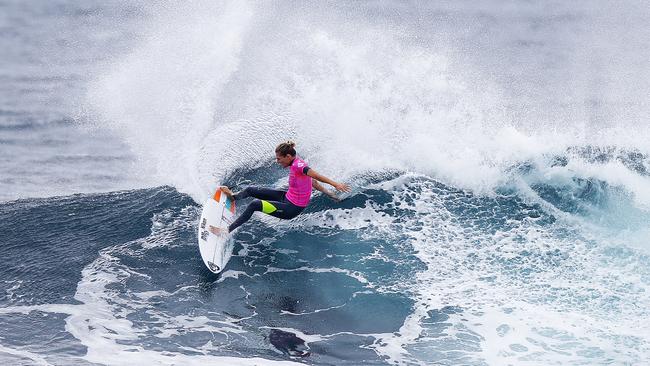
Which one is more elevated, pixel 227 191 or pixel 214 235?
pixel 227 191

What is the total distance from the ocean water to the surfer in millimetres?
846

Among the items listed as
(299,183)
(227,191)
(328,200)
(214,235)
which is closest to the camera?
(299,183)

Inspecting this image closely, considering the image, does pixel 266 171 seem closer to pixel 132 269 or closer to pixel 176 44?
pixel 132 269

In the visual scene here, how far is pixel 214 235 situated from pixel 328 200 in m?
2.60

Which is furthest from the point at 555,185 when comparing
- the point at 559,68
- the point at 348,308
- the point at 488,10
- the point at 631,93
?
the point at 488,10

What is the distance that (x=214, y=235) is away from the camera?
1286cm

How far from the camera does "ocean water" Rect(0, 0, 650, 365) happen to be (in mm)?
11133

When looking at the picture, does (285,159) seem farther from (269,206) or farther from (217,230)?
(217,230)

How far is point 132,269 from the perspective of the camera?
12.6m

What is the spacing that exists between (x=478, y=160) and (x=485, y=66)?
7.20 m

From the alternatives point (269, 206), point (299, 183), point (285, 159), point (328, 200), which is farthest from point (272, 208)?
point (328, 200)

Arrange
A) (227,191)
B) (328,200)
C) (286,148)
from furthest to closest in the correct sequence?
(328,200) < (227,191) < (286,148)

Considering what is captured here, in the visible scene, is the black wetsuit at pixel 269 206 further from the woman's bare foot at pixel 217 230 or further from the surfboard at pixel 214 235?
the surfboard at pixel 214 235

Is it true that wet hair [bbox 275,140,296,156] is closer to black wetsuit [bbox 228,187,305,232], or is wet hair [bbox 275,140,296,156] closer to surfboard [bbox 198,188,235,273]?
black wetsuit [bbox 228,187,305,232]
